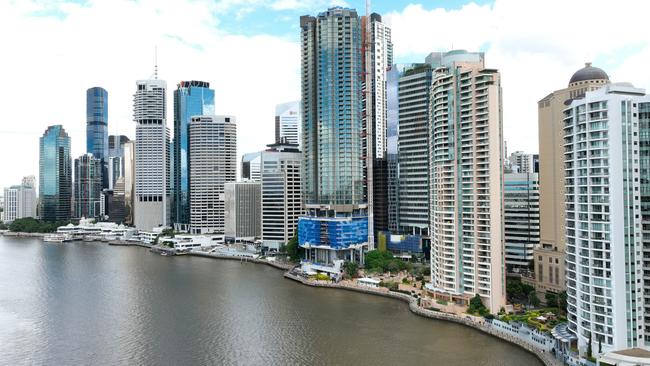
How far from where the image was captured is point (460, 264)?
40562mm

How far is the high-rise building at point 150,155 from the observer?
113 m

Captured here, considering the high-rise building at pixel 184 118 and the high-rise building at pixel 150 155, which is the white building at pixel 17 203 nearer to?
the high-rise building at pixel 150 155

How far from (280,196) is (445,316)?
139ft

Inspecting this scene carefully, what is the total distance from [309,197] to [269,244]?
14.0 metres

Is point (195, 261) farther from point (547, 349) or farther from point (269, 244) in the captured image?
point (547, 349)

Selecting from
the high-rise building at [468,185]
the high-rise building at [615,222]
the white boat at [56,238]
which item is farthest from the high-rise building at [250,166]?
the high-rise building at [615,222]

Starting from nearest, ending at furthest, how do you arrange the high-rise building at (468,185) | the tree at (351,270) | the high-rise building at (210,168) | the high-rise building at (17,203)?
the high-rise building at (468,185)
the tree at (351,270)
the high-rise building at (210,168)
the high-rise building at (17,203)

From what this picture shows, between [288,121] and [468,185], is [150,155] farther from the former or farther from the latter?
[468,185]

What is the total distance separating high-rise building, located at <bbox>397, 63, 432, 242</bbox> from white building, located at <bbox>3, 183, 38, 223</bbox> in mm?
124797

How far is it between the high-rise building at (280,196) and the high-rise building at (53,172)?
292 feet

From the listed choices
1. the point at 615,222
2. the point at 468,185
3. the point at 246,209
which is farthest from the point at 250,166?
the point at 615,222

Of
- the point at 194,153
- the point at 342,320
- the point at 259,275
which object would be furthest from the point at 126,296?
the point at 194,153

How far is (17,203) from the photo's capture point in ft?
477

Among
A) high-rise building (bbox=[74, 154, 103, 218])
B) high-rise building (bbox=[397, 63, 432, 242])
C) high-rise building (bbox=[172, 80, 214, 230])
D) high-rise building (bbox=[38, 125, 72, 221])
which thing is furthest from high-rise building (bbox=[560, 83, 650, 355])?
high-rise building (bbox=[74, 154, 103, 218])
